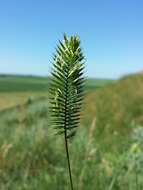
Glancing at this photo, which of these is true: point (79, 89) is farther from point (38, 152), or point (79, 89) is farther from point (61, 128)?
point (38, 152)

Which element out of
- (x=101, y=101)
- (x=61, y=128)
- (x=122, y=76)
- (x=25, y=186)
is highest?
(x=122, y=76)

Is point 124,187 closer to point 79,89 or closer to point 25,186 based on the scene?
point 25,186

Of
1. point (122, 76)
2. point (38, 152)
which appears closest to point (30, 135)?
point (38, 152)

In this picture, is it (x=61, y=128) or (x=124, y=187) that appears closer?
(x=61, y=128)

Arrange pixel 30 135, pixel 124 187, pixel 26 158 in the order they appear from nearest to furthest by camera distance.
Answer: pixel 124 187, pixel 26 158, pixel 30 135

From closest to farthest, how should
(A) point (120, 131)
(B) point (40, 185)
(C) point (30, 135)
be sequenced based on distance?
(B) point (40, 185) < (C) point (30, 135) < (A) point (120, 131)

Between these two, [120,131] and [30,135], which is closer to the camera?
[30,135]

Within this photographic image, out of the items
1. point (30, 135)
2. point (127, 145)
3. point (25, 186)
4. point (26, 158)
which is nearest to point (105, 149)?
point (127, 145)

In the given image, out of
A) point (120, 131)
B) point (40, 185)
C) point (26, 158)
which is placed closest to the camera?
point (40, 185)

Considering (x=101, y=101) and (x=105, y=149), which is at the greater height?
(x=101, y=101)
